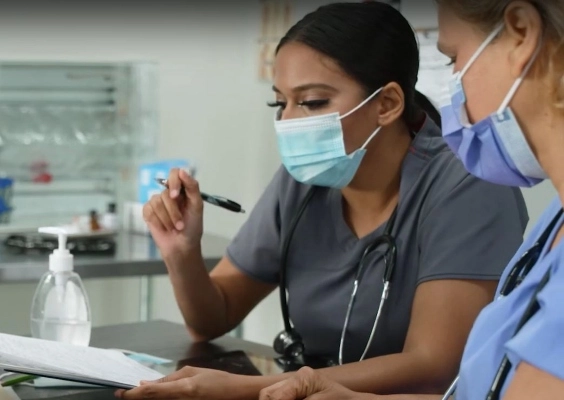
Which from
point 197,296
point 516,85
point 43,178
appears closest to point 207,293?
point 197,296

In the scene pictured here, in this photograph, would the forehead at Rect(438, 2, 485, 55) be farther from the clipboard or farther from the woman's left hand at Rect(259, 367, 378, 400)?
the clipboard

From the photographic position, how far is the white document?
124cm

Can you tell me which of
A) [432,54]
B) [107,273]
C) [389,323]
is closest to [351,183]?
[389,323]

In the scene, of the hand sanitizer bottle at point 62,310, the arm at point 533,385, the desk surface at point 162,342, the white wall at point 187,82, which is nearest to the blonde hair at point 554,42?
the arm at point 533,385

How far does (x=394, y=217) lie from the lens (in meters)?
1.61

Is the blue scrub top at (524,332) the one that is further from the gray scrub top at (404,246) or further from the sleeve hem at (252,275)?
the sleeve hem at (252,275)

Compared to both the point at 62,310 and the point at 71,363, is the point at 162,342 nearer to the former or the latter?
the point at 62,310

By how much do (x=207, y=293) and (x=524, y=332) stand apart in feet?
3.06

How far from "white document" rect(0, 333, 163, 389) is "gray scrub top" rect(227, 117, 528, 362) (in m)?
0.36

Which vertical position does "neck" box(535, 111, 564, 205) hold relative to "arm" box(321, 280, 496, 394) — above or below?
above

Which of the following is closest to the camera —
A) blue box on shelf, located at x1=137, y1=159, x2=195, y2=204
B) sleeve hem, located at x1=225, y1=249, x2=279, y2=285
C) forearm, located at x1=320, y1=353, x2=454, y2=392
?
forearm, located at x1=320, y1=353, x2=454, y2=392

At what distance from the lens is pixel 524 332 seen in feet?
2.99

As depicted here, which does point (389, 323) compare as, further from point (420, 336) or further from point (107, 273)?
point (107, 273)

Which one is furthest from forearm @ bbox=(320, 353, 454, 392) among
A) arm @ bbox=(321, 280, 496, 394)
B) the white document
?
the white document
